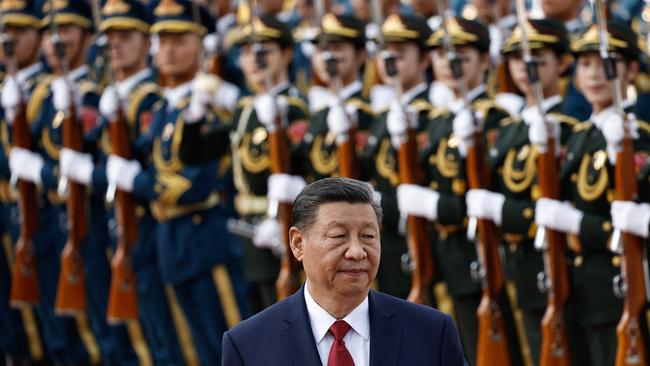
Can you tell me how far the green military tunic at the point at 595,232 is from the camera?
820 cm

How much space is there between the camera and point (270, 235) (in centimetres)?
1002

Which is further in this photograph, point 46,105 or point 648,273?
point 46,105

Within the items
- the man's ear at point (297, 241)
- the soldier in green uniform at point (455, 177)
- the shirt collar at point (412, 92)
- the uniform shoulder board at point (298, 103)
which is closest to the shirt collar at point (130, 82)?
the uniform shoulder board at point (298, 103)

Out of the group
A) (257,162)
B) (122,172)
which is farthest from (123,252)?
(257,162)

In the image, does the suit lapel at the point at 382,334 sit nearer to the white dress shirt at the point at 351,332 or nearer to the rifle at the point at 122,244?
the white dress shirt at the point at 351,332

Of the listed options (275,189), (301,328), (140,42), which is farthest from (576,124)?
(301,328)

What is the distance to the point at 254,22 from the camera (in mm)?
10398

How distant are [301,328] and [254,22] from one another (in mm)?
5750

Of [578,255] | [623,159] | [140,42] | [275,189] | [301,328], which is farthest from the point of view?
[140,42]

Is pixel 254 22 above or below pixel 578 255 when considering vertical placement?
above

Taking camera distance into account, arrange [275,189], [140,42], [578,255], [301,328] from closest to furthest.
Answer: [301,328] → [578,255] → [275,189] → [140,42]

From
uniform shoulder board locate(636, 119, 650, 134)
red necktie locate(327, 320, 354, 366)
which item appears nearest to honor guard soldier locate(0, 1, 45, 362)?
uniform shoulder board locate(636, 119, 650, 134)

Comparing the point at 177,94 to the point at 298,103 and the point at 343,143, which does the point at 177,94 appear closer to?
the point at 298,103

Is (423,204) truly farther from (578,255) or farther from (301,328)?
(301,328)
